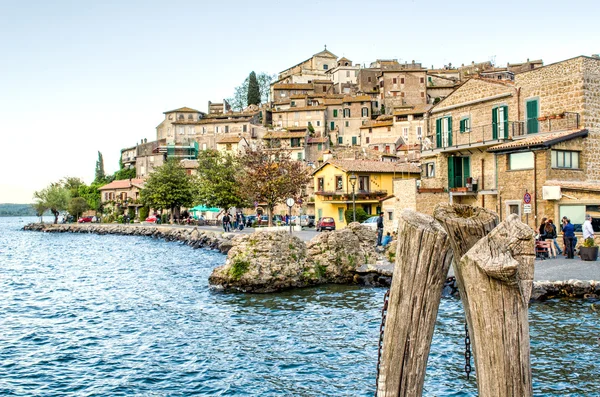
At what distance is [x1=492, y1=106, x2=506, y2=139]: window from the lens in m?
35.7

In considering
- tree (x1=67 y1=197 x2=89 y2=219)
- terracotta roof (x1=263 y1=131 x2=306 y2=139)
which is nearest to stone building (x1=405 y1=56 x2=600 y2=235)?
terracotta roof (x1=263 y1=131 x2=306 y2=139)

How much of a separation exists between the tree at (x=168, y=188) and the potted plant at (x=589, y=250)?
59487mm

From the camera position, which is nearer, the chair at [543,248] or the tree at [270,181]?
the chair at [543,248]

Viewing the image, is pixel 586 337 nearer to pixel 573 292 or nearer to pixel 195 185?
pixel 573 292

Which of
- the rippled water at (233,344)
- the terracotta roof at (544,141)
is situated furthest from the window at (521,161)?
the rippled water at (233,344)

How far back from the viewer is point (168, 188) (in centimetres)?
7825

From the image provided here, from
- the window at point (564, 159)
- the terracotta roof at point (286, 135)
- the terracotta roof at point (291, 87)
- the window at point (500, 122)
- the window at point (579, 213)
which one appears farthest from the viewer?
the terracotta roof at point (291, 87)

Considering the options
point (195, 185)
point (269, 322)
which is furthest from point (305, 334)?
point (195, 185)

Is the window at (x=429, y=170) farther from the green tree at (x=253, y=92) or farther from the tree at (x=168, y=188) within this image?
the green tree at (x=253, y=92)

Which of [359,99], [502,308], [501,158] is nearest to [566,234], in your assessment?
[501,158]

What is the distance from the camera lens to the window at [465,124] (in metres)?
38.8

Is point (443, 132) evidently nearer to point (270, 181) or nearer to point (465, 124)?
point (465, 124)

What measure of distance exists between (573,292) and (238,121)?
99.7 metres

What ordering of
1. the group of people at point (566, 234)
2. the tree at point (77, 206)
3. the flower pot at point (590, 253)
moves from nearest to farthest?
1. the flower pot at point (590, 253)
2. the group of people at point (566, 234)
3. the tree at point (77, 206)
